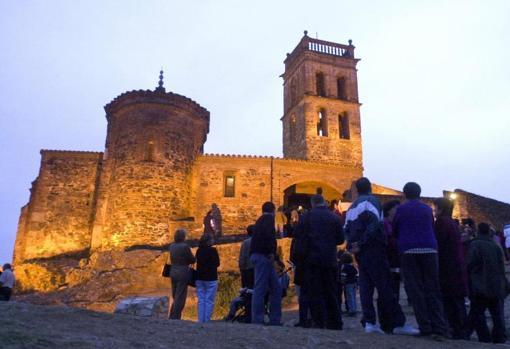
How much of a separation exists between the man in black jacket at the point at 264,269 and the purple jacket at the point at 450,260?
2130 mm

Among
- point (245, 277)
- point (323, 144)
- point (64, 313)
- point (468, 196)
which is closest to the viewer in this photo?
point (64, 313)

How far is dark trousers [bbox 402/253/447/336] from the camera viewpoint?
15.3ft

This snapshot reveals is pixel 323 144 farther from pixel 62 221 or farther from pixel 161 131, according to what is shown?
pixel 62 221

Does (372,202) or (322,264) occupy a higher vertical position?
(372,202)

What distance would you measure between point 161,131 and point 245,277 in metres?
15.5

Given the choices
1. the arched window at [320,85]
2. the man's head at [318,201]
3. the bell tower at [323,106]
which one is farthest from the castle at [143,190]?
Result: the man's head at [318,201]

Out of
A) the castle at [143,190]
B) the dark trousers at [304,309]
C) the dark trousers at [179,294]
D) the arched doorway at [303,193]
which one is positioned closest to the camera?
the dark trousers at [304,309]

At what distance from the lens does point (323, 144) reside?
3055 centimetres

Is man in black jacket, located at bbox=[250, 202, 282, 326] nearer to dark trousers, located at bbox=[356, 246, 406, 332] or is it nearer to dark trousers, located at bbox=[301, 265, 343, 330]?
dark trousers, located at bbox=[301, 265, 343, 330]

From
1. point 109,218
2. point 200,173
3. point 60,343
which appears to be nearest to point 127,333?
point 60,343

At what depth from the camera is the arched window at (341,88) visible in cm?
3288

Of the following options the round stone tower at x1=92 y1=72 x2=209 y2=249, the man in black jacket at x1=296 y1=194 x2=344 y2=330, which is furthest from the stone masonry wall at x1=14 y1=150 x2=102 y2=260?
the man in black jacket at x1=296 y1=194 x2=344 y2=330

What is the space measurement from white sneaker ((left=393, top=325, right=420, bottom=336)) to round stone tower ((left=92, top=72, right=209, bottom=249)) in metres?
16.0

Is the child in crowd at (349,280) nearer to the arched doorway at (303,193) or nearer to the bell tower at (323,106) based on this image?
the arched doorway at (303,193)
